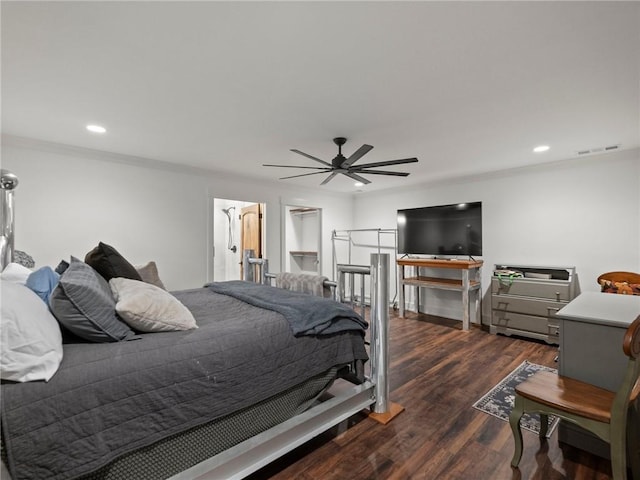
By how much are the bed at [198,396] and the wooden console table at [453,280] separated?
2.72 metres

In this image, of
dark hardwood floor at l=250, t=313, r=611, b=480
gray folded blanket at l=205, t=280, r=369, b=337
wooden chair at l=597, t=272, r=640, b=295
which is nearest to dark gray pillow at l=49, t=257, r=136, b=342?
gray folded blanket at l=205, t=280, r=369, b=337

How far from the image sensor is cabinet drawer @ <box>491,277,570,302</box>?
12.0 ft

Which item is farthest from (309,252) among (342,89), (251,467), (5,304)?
(5,304)

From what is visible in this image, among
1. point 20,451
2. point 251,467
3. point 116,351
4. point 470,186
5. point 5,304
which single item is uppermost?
point 470,186

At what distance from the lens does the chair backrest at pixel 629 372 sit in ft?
3.97

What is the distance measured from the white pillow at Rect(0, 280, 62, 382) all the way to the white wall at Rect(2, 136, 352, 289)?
2.70 meters

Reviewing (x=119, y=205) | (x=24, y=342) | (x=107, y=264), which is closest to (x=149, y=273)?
(x=107, y=264)

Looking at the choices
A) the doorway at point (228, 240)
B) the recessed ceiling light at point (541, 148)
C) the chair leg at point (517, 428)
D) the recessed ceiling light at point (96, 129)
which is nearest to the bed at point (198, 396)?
the chair leg at point (517, 428)

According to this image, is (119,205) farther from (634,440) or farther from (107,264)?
(634,440)

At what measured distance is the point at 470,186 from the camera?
4.86m

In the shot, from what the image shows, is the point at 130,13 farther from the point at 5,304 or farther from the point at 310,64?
the point at 5,304

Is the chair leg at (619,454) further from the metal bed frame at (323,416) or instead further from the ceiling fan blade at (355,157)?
the ceiling fan blade at (355,157)

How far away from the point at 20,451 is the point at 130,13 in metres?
1.82

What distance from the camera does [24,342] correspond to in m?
1.01
